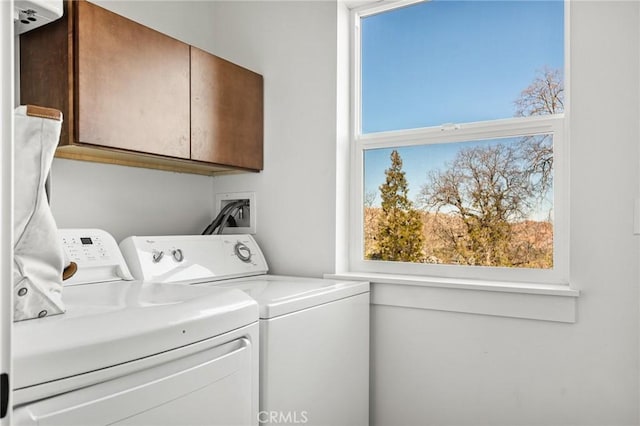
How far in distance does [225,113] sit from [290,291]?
92cm

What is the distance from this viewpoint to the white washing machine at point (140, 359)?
0.86 m

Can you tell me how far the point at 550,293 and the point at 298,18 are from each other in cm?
167

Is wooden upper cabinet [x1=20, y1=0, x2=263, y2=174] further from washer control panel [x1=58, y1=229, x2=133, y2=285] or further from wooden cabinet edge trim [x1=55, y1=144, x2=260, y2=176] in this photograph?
washer control panel [x1=58, y1=229, x2=133, y2=285]

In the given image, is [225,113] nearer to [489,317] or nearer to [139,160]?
[139,160]

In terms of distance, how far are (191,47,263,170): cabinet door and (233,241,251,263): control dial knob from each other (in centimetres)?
38

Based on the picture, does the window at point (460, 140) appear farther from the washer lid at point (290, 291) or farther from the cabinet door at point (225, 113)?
the cabinet door at point (225, 113)

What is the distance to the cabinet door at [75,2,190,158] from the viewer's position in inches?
62.7

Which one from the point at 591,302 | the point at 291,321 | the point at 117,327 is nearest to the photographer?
the point at 117,327

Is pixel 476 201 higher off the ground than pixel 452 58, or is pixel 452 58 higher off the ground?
pixel 452 58

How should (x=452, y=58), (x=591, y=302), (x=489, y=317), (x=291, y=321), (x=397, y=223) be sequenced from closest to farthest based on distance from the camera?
1. (x=291, y=321)
2. (x=591, y=302)
3. (x=489, y=317)
4. (x=452, y=58)
5. (x=397, y=223)

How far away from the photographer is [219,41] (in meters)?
2.56

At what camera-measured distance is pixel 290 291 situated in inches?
68.0

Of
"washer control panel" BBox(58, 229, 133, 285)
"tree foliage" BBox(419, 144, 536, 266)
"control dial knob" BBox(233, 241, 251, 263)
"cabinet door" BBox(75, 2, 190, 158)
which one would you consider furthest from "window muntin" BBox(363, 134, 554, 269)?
"washer control panel" BBox(58, 229, 133, 285)

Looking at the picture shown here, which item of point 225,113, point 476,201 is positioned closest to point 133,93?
point 225,113
